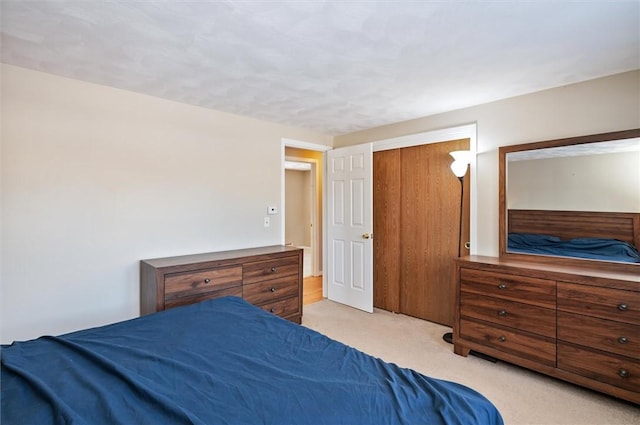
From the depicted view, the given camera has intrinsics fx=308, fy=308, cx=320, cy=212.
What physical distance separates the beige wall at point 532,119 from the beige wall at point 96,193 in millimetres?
2504

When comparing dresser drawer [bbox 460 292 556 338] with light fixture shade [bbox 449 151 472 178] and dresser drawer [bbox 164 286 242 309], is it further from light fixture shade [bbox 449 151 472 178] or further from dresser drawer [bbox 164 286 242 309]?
dresser drawer [bbox 164 286 242 309]

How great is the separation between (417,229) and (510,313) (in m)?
1.40

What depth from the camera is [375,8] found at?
1546mm

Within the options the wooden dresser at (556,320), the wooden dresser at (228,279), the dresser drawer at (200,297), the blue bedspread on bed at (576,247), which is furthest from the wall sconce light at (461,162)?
the dresser drawer at (200,297)

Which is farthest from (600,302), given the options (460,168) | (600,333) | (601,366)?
(460,168)

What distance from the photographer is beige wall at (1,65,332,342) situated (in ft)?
7.30

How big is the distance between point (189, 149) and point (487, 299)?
3075 millimetres

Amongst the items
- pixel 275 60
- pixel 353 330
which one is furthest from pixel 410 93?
pixel 353 330

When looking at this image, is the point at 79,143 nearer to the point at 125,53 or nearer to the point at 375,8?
the point at 125,53

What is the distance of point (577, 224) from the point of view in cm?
256

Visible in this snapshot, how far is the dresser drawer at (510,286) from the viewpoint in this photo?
2.31 meters

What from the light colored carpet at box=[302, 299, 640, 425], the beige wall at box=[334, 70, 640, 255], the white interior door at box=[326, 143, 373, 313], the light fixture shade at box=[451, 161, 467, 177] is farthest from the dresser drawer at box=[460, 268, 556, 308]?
the white interior door at box=[326, 143, 373, 313]

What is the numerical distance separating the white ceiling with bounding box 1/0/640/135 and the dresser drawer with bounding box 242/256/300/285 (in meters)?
1.60

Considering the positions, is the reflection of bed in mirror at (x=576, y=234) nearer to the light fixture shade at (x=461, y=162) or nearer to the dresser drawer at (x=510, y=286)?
the dresser drawer at (x=510, y=286)
